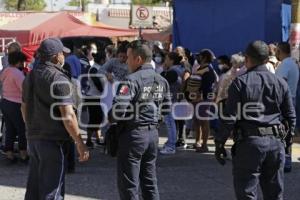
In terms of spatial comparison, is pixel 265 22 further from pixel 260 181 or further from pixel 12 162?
pixel 260 181

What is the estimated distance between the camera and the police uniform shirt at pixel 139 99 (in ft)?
19.0

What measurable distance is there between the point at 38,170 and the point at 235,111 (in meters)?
1.85

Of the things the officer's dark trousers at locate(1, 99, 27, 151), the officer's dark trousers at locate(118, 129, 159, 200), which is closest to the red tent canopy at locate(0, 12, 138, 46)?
the officer's dark trousers at locate(1, 99, 27, 151)

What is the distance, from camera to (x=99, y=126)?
1095 cm

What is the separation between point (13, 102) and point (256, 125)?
15.4 feet

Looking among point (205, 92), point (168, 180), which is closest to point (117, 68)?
point (205, 92)

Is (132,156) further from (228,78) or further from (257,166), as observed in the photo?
(228,78)

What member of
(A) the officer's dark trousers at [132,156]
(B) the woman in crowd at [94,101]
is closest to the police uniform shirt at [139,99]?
(A) the officer's dark trousers at [132,156]

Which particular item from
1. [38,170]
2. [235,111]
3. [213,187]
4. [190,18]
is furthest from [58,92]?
[190,18]

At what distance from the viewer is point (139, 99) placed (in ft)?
19.3

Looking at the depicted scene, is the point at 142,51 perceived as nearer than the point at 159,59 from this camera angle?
Yes

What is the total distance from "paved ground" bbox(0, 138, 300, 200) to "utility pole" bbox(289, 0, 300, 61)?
79.1 inches

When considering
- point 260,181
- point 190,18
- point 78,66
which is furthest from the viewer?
point 190,18

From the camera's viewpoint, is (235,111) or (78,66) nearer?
(235,111)
